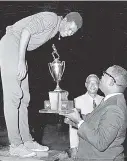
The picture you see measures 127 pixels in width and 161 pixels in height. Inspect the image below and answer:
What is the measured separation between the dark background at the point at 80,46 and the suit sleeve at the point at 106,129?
1.47 m

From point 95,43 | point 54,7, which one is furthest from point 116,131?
point 95,43

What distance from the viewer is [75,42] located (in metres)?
4.18

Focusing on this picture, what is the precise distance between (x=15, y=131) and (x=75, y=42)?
1.99m

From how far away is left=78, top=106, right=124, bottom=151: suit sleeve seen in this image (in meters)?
1.79

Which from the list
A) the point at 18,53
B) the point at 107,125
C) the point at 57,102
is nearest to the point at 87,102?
the point at 57,102

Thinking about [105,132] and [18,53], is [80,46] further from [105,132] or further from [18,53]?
[105,132]

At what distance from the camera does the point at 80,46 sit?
4180 mm

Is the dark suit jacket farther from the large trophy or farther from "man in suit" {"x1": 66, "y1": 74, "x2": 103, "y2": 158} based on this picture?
"man in suit" {"x1": 66, "y1": 74, "x2": 103, "y2": 158}

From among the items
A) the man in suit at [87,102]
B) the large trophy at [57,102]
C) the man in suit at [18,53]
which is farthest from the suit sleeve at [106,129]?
the man in suit at [87,102]

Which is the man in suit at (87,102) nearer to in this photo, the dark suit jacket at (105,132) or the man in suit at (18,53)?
the man in suit at (18,53)

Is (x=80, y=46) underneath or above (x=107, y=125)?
above

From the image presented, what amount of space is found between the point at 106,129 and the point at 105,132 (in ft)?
0.07

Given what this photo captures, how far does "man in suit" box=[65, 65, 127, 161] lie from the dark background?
124cm

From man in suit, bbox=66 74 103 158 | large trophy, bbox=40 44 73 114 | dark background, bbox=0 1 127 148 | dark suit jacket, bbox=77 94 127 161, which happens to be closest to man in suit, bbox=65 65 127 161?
dark suit jacket, bbox=77 94 127 161
